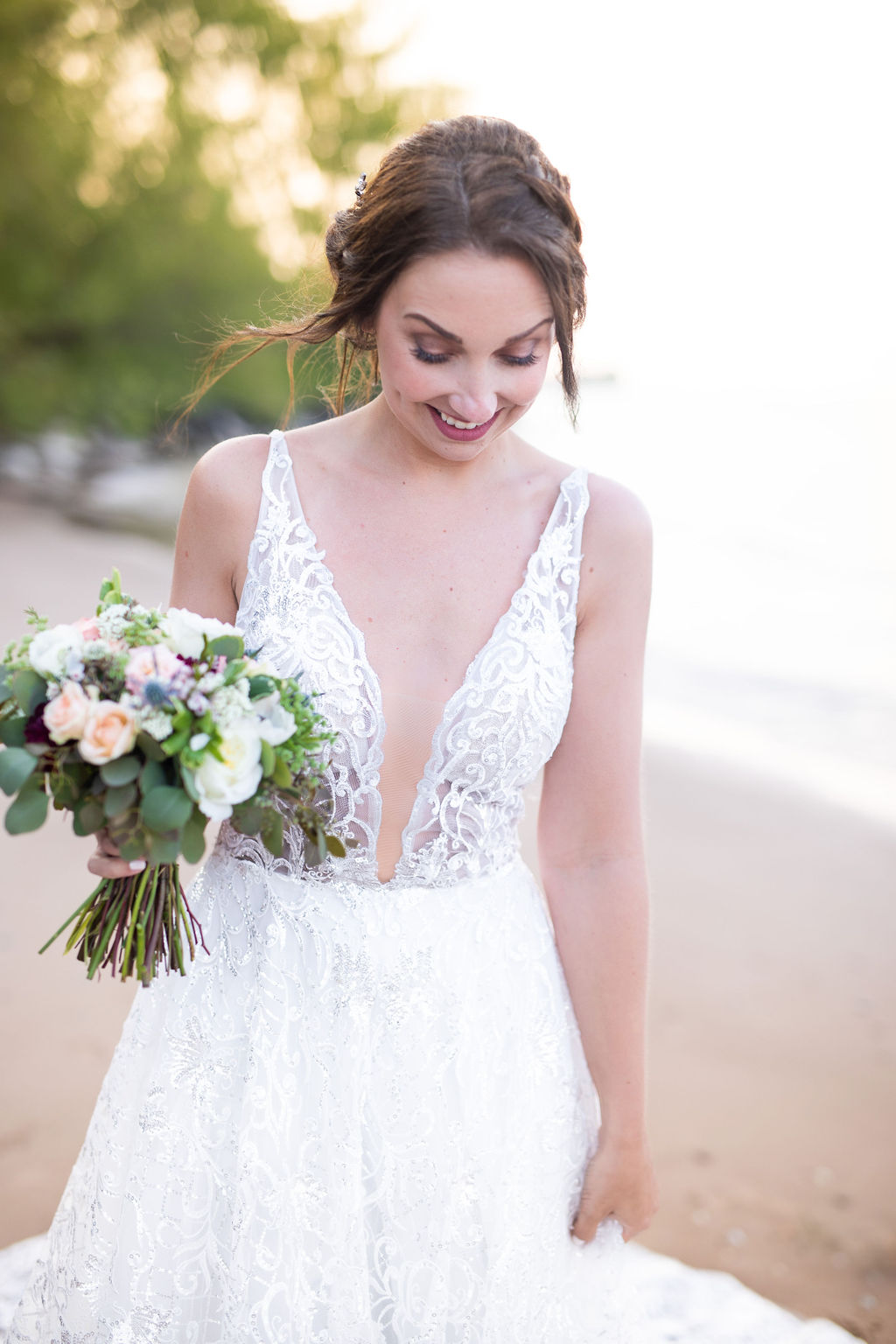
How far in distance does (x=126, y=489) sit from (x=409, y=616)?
653 inches

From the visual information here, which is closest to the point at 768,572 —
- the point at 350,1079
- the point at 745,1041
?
the point at 745,1041

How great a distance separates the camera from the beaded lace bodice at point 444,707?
1698 millimetres

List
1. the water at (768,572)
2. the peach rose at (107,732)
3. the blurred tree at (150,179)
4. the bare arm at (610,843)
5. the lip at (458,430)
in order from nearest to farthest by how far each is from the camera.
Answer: the peach rose at (107,732)
the lip at (458,430)
the bare arm at (610,843)
the water at (768,572)
the blurred tree at (150,179)

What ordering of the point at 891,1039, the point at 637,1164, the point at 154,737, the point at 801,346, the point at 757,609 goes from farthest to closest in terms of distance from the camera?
the point at 801,346 → the point at 757,609 → the point at 891,1039 → the point at 637,1164 → the point at 154,737

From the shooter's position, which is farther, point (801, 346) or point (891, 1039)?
point (801, 346)

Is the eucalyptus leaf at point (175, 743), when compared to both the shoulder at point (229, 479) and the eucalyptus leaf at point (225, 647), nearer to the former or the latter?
the eucalyptus leaf at point (225, 647)

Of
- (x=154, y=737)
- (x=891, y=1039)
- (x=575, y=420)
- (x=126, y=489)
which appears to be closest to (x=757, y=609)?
(x=891, y=1039)

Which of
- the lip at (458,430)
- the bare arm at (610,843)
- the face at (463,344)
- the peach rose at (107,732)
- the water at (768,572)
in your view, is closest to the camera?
the peach rose at (107,732)

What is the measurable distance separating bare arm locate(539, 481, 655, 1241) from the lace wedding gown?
56 millimetres

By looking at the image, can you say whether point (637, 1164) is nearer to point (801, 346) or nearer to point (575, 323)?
point (575, 323)

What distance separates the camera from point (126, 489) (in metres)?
17.3

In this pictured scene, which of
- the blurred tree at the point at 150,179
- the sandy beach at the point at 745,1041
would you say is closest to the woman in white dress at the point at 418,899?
the sandy beach at the point at 745,1041

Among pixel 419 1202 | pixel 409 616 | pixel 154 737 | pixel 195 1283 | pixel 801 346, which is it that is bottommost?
pixel 195 1283

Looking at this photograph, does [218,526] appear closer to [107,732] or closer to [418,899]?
[107,732]
